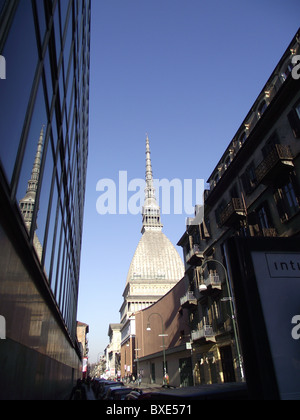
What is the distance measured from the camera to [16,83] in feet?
18.4

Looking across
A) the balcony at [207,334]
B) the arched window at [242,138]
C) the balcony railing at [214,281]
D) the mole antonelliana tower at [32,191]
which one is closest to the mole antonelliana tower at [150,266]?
the balcony at [207,334]

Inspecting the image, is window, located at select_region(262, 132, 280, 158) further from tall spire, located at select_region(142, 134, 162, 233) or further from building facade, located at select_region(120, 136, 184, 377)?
tall spire, located at select_region(142, 134, 162, 233)

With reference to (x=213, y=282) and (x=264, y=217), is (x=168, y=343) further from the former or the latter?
(x=264, y=217)

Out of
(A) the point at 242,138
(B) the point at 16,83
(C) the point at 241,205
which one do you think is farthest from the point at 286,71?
(B) the point at 16,83

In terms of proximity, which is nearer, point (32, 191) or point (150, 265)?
point (32, 191)

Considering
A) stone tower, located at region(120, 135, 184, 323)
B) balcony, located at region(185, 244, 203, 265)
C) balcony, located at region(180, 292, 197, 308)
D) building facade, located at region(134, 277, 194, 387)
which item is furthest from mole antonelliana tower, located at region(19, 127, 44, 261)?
stone tower, located at region(120, 135, 184, 323)

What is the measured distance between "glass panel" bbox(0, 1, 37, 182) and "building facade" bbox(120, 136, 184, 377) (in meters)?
112

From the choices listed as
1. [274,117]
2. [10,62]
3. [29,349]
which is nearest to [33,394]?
[29,349]

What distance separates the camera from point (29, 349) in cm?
759

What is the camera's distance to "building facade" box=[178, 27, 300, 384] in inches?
764

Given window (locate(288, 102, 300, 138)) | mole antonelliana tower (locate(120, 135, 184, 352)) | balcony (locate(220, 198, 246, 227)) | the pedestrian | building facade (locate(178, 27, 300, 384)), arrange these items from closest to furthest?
window (locate(288, 102, 300, 138)), building facade (locate(178, 27, 300, 384)), the pedestrian, balcony (locate(220, 198, 246, 227)), mole antonelliana tower (locate(120, 135, 184, 352))

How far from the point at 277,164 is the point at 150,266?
133955mm

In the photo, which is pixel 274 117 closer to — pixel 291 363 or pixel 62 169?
pixel 62 169

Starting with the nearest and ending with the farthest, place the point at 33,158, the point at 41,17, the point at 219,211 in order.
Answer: the point at 41,17
the point at 33,158
the point at 219,211
